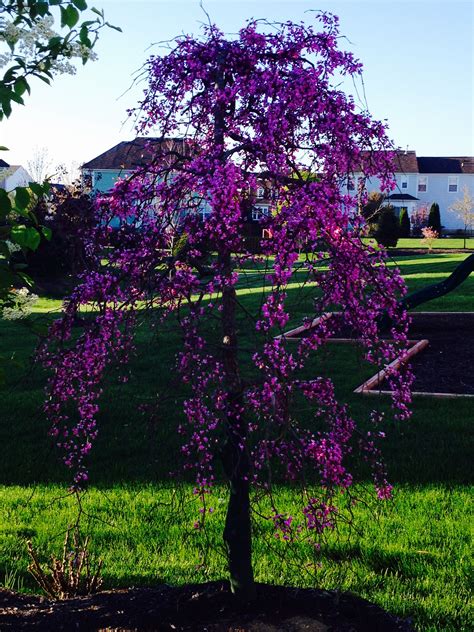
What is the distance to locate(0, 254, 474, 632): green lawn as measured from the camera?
482 centimetres

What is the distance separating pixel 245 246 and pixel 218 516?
10.3ft

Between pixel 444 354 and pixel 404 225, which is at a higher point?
pixel 404 225

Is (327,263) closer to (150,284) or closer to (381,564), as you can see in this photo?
(150,284)

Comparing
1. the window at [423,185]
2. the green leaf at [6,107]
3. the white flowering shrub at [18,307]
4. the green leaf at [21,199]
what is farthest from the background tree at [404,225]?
the green leaf at [21,199]

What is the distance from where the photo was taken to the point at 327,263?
3773 millimetres

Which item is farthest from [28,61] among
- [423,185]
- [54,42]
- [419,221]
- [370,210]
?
[423,185]

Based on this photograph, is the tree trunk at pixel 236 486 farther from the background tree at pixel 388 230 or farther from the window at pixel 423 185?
the window at pixel 423 185

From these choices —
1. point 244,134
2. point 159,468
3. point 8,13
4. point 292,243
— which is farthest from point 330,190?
point 159,468

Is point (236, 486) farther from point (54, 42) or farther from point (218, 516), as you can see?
point (54, 42)

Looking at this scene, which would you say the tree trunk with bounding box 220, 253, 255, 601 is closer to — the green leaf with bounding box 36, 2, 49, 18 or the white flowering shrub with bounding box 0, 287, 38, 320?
the white flowering shrub with bounding box 0, 287, 38, 320

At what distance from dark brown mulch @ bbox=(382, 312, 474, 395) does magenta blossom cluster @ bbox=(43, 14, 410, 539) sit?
265 inches

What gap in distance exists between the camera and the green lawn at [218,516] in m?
4.82

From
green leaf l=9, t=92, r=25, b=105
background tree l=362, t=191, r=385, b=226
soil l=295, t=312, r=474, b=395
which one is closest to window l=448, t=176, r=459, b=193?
background tree l=362, t=191, r=385, b=226

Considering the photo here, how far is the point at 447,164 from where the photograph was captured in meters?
72.7
